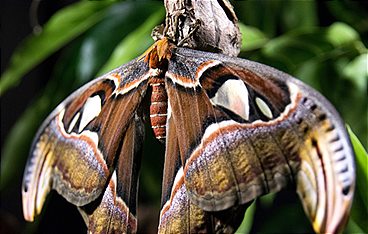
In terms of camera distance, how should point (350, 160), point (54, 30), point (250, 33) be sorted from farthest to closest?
point (54, 30) < point (250, 33) < point (350, 160)

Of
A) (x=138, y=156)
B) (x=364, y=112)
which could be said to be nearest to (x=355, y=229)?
(x=364, y=112)

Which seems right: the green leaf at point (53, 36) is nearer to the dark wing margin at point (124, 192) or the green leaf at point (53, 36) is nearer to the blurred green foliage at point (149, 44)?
the blurred green foliage at point (149, 44)

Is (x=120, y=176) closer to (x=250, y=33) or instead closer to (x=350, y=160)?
(x=350, y=160)

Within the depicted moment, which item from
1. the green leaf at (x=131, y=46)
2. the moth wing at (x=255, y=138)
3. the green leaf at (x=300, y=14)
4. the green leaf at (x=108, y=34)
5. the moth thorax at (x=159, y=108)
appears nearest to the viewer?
the moth wing at (x=255, y=138)

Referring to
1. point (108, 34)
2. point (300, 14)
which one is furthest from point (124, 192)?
point (300, 14)

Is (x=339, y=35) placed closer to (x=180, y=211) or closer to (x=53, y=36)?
(x=53, y=36)

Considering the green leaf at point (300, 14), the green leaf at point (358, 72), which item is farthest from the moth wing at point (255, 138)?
the green leaf at point (300, 14)
